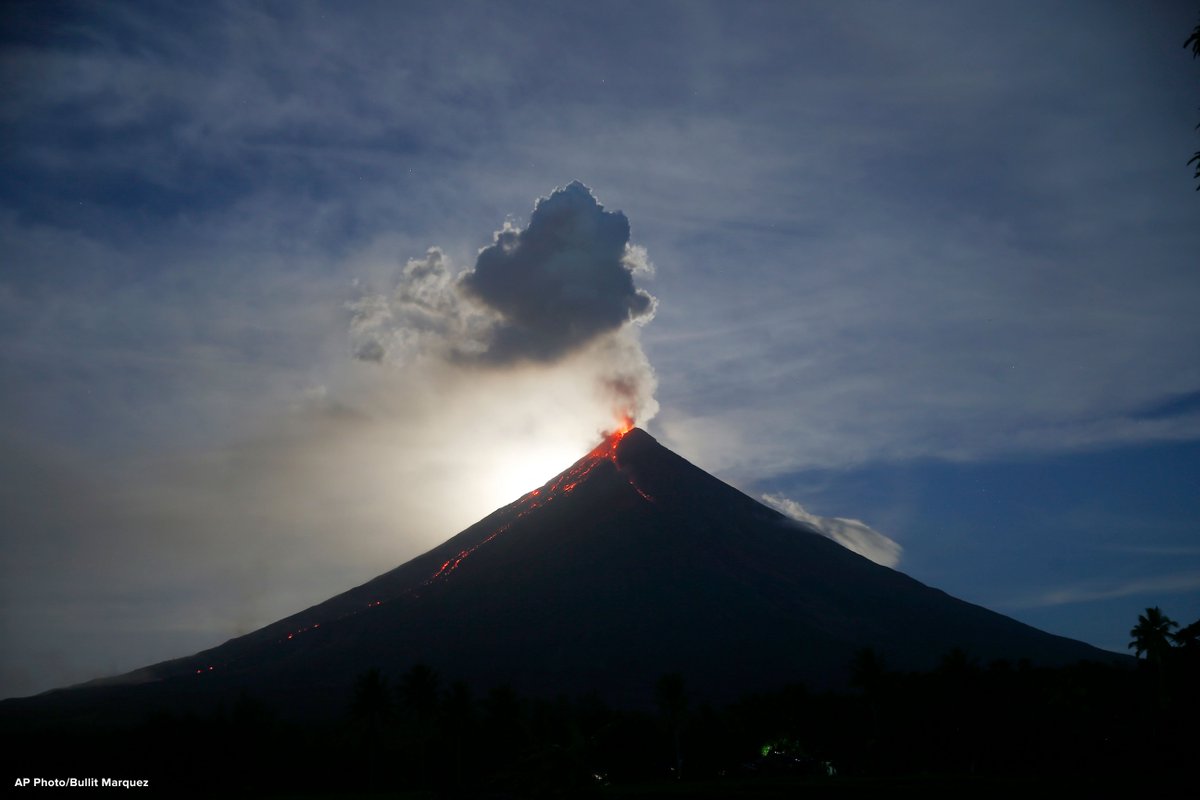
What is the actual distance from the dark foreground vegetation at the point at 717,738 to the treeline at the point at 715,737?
15 cm

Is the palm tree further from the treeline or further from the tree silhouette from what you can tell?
the tree silhouette

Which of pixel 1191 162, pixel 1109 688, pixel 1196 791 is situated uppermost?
pixel 1191 162

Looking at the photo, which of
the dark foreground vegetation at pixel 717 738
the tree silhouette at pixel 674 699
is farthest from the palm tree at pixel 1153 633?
the tree silhouette at pixel 674 699

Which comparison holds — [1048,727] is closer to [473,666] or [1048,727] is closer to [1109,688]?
[1109,688]

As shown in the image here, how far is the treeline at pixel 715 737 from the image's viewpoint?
86.1 metres

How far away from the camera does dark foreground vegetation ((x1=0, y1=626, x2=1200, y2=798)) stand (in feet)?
278

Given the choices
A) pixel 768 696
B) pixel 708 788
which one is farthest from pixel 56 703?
pixel 708 788

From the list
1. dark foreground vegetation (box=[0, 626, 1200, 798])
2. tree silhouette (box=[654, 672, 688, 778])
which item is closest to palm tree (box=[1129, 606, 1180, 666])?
dark foreground vegetation (box=[0, 626, 1200, 798])

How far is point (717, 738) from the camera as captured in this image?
334 feet

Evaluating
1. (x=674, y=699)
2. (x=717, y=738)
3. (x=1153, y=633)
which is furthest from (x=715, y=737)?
(x=1153, y=633)

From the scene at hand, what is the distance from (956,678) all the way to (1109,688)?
1864 centimetres

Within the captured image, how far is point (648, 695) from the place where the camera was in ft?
598

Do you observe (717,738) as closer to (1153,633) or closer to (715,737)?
(715,737)

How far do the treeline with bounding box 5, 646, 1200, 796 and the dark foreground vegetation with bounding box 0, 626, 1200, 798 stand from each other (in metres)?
0.15
